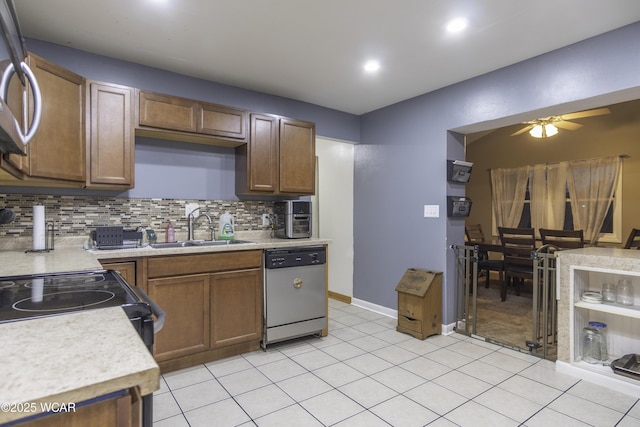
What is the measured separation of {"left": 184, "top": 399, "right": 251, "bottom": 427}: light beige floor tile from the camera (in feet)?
6.23

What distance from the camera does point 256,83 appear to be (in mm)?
3271

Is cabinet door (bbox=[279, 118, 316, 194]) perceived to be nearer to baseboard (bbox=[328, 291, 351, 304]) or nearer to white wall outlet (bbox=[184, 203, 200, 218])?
white wall outlet (bbox=[184, 203, 200, 218])

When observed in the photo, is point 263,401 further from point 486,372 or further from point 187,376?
point 486,372

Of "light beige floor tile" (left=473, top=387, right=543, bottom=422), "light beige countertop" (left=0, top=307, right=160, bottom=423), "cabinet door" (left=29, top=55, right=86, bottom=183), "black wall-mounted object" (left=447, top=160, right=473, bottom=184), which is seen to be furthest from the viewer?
"black wall-mounted object" (left=447, top=160, right=473, bottom=184)

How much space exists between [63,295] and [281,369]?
5.86 feet

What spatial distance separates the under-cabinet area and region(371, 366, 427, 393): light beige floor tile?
110 cm

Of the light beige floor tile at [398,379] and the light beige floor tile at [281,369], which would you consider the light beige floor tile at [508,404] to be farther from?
the light beige floor tile at [281,369]

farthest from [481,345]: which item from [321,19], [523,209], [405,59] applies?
[523,209]

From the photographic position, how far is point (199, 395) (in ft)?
7.21

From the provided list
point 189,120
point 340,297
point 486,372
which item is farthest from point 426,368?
point 189,120

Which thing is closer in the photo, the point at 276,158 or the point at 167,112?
the point at 167,112

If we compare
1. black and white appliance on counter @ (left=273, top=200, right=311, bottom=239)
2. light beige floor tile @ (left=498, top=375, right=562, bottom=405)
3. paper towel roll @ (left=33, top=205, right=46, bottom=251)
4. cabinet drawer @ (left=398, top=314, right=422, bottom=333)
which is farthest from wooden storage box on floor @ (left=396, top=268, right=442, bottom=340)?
paper towel roll @ (left=33, top=205, right=46, bottom=251)

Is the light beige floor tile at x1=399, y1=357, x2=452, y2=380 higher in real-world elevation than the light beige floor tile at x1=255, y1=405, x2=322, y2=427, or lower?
lower

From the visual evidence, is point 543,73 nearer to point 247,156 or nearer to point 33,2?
point 247,156
